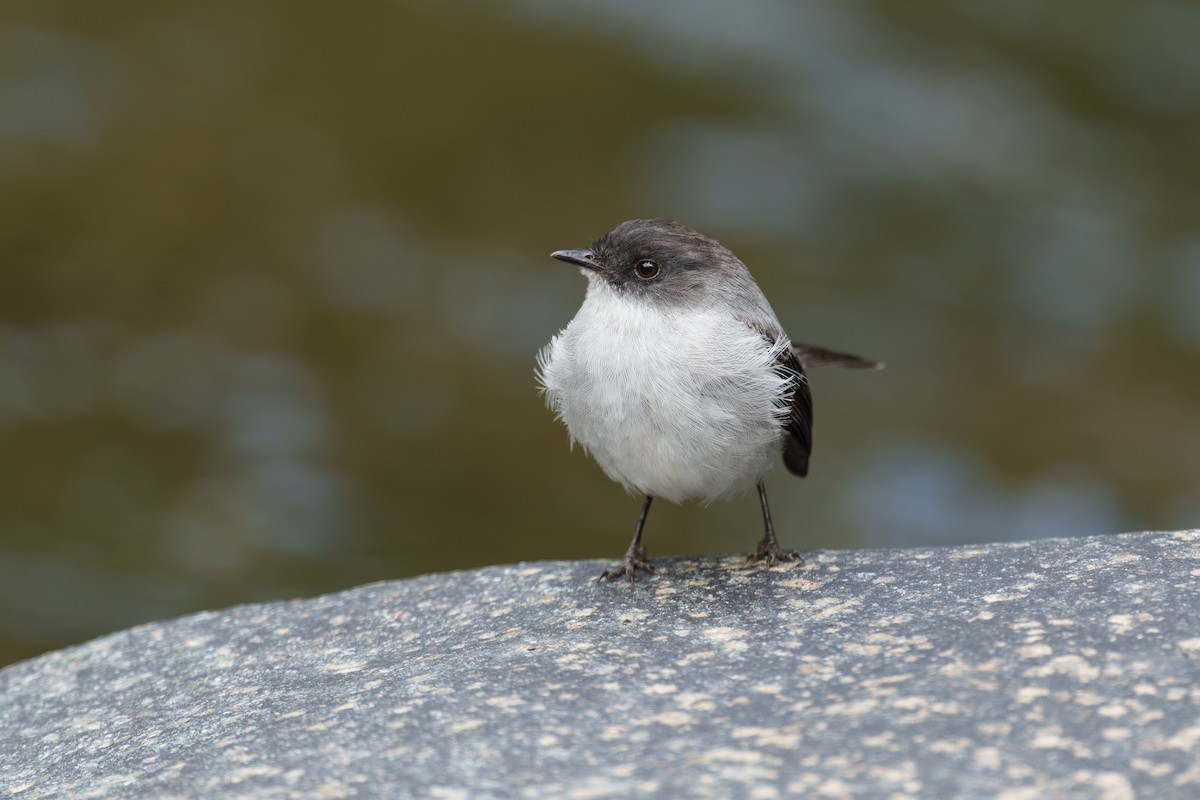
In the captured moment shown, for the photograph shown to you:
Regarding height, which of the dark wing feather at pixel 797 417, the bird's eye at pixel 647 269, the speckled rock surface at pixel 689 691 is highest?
the bird's eye at pixel 647 269

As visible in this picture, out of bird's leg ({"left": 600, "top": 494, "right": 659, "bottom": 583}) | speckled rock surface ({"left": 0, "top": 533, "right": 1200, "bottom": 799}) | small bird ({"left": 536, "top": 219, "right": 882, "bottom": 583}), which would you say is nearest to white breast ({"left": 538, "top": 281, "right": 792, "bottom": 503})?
small bird ({"left": 536, "top": 219, "right": 882, "bottom": 583})

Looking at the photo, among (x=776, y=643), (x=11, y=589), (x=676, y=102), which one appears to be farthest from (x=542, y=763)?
(x=676, y=102)

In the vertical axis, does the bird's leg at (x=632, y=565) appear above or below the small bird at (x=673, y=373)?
below

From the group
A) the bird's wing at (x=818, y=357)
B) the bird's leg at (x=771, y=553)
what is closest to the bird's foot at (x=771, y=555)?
the bird's leg at (x=771, y=553)

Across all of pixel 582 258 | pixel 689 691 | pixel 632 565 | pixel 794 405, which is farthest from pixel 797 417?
pixel 689 691

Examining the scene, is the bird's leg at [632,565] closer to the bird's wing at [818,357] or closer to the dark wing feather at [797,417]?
the dark wing feather at [797,417]

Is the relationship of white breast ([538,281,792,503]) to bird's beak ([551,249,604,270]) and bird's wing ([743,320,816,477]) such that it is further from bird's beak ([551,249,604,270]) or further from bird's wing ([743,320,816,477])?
bird's beak ([551,249,604,270])

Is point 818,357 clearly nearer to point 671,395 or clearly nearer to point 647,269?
point 647,269
